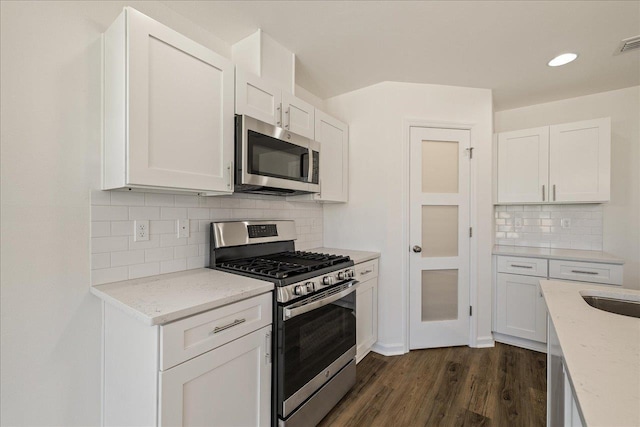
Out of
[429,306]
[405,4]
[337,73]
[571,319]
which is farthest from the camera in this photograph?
[429,306]

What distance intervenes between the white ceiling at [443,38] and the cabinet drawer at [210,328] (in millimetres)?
1751

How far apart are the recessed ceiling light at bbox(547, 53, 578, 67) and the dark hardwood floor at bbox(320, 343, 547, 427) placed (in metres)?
2.57

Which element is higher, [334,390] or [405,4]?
[405,4]

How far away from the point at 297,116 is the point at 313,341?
1599mm

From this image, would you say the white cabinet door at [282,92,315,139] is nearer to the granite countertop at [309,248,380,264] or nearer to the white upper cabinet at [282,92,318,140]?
the white upper cabinet at [282,92,318,140]

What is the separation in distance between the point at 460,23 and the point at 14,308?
9.40 feet

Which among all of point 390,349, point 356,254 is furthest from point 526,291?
point 356,254

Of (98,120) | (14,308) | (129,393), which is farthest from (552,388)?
(98,120)

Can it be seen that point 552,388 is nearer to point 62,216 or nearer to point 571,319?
point 571,319

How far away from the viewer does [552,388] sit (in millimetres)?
1396

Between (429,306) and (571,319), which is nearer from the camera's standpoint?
(571,319)

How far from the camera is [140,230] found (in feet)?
5.21

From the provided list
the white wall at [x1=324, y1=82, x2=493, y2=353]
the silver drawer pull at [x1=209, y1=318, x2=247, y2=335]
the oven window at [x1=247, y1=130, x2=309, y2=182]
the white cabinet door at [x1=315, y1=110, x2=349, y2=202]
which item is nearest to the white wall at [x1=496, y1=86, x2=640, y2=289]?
the white wall at [x1=324, y1=82, x2=493, y2=353]

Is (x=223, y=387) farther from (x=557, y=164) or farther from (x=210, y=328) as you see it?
(x=557, y=164)
